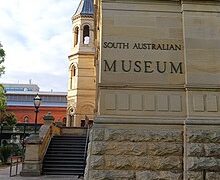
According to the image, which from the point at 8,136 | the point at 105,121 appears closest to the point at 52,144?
the point at 105,121

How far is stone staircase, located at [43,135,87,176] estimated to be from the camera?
17047 millimetres

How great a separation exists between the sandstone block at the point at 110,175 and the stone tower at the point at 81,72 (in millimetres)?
28875

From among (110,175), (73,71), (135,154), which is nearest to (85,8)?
(73,71)

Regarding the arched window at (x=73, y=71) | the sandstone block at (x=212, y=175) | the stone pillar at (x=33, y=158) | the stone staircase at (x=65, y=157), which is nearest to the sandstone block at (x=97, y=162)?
the sandstone block at (x=212, y=175)

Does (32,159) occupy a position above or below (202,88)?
below

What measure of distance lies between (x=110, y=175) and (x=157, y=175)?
1.09m

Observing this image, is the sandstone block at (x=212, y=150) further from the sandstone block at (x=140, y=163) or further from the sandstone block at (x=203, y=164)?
the sandstone block at (x=140, y=163)

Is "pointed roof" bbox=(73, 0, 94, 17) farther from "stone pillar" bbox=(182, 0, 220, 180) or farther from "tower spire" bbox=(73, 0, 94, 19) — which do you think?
"stone pillar" bbox=(182, 0, 220, 180)

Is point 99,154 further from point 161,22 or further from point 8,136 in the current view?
point 8,136

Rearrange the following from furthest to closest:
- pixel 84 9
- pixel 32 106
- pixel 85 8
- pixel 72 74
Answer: pixel 32 106, pixel 85 8, pixel 84 9, pixel 72 74

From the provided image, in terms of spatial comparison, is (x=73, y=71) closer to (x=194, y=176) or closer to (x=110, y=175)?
(x=110, y=175)

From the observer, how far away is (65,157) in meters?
18.5

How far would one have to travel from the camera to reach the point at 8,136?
38.7 meters

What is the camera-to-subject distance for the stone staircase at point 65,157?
17.0 meters
